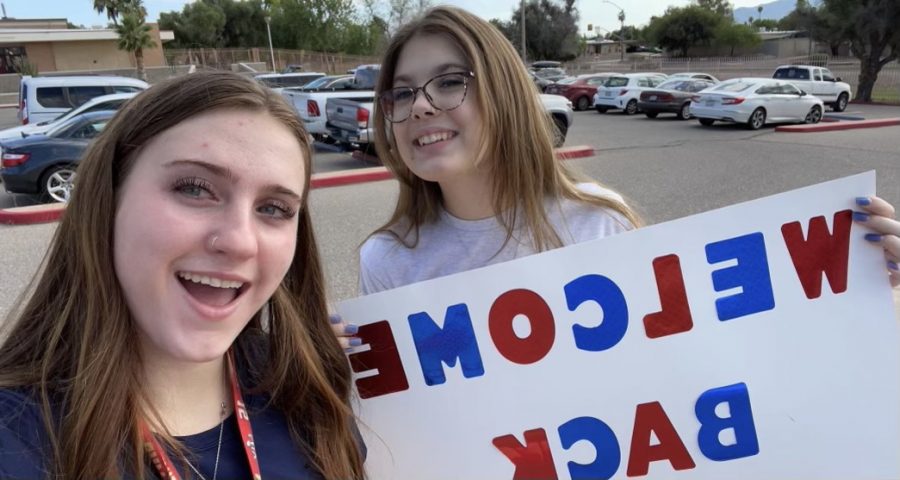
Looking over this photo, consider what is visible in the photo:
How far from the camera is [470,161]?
1.82 metres

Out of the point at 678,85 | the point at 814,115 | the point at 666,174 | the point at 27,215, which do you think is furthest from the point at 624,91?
the point at 27,215


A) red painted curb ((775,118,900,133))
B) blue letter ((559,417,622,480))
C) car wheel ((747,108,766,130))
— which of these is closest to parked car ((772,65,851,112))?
red painted curb ((775,118,900,133))

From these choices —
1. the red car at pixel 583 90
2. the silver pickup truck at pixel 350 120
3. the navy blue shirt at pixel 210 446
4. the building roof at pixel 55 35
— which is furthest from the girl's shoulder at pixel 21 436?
the building roof at pixel 55 35

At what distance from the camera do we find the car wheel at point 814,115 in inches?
687

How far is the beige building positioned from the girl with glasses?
172ft

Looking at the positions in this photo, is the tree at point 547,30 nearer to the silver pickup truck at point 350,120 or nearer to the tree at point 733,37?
the tree at point 733,37

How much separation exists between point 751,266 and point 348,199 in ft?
24.3

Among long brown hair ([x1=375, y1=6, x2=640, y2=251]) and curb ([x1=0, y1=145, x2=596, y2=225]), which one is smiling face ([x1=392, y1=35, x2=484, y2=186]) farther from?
curb ([x1=0, y1=145, x2=596, y2=225])

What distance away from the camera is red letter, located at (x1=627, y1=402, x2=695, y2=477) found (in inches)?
66.9

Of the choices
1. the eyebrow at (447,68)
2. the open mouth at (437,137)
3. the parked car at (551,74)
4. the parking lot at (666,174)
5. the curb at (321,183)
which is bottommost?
the parking lot at (666,174)

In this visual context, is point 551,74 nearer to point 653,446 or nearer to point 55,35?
point 653,446

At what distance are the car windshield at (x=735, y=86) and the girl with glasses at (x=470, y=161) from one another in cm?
1744

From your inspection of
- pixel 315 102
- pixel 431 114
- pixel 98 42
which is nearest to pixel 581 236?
pixel 431 114

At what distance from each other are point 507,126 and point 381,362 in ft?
2.76
